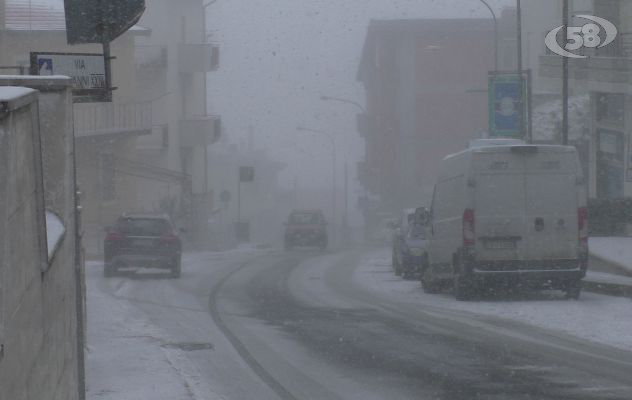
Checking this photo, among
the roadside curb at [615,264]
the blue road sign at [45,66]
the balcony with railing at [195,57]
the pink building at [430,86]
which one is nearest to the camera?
the blue road sign at [45,66]

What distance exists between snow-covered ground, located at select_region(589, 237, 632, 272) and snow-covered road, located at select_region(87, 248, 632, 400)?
8.99ft

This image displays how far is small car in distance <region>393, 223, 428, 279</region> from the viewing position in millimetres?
25422

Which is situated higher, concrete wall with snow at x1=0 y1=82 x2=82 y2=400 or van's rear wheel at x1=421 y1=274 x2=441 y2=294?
concrete wall with snow at x1=0 y1=82 x2=82 y2=400

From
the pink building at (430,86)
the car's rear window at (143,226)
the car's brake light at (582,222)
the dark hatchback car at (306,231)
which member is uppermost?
the pink building at (430,86)

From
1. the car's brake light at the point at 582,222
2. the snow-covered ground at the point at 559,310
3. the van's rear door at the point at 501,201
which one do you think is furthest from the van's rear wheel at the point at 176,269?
the car's brake light at the point at 582,222

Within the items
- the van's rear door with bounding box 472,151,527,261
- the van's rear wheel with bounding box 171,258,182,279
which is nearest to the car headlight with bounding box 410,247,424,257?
the van's rear wheel with bounding box 171,258,182,279

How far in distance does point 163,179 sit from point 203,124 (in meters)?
6.00

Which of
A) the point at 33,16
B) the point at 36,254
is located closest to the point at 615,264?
the point at 36,254

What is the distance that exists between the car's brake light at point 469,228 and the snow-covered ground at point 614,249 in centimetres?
410

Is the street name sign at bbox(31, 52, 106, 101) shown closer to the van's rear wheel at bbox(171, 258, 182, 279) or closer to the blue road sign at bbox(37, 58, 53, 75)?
the blue road sign at bbox(37, 58, 53, 75)

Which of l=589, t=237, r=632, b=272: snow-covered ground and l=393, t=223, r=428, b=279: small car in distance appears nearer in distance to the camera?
l=589, t=237, r=632, b=272: snow-covered ground

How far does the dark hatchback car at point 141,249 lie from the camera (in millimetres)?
25703

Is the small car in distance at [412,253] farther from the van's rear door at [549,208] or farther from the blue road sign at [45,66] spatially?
the blue road sign at [45,66]

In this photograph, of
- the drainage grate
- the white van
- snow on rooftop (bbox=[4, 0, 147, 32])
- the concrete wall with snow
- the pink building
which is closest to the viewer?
the concrete wall with snow
